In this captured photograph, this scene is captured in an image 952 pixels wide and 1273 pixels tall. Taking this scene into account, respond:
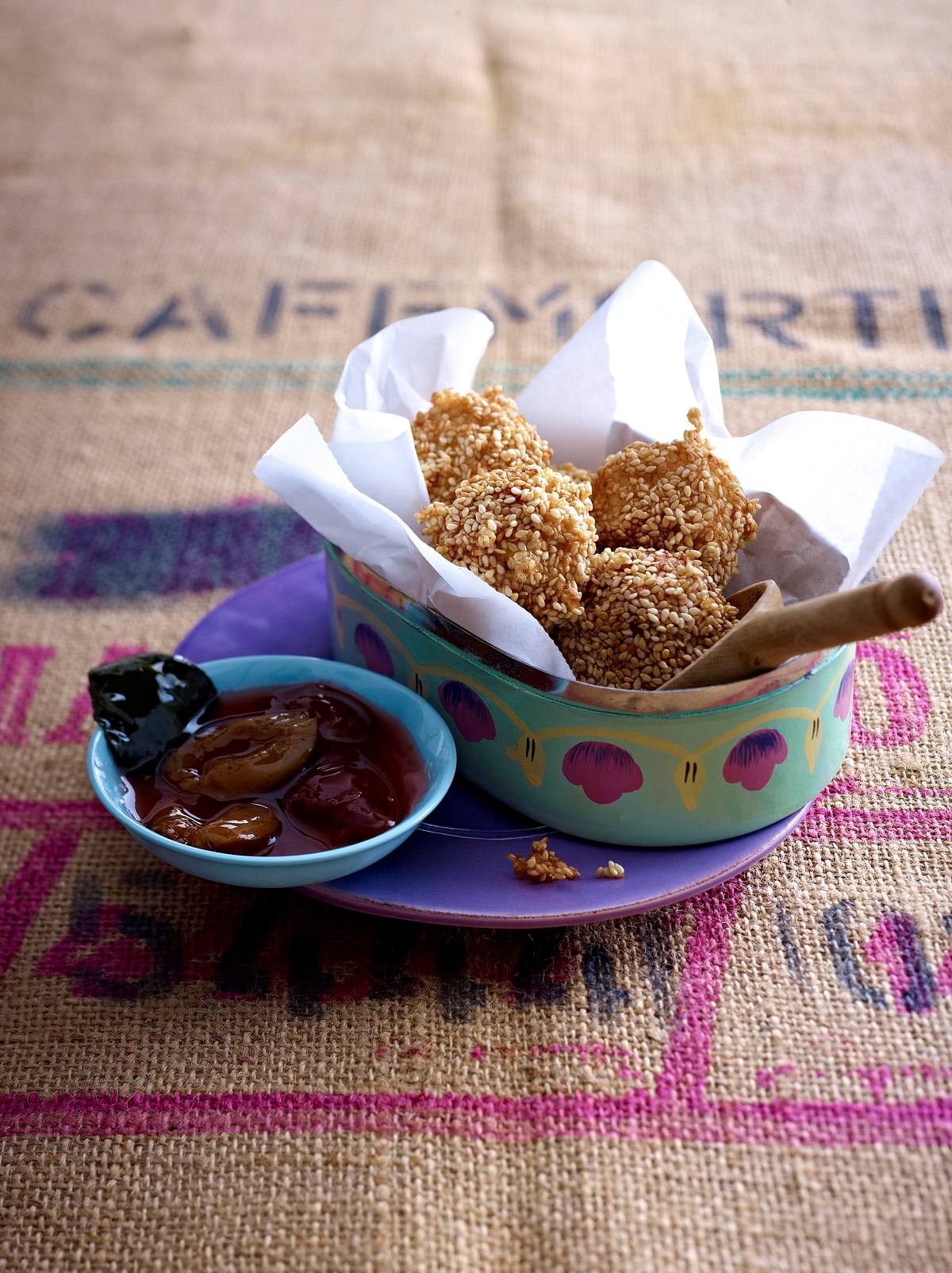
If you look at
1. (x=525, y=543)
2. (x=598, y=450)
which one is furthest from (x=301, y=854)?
(x=598, y=450)

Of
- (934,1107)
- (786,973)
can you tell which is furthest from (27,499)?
(934,1107)

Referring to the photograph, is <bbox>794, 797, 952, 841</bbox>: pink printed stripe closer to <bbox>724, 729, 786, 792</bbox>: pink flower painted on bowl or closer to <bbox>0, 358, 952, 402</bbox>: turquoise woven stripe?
<bbox>724, 729, 786, 792</bbox>: pink flower painted on bowl

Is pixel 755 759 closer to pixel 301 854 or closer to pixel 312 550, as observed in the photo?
pixel 301 854

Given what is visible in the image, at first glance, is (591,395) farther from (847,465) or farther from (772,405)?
(772,405)

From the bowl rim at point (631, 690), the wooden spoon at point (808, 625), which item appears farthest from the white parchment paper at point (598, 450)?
the wooden spoon at point (808, 625)

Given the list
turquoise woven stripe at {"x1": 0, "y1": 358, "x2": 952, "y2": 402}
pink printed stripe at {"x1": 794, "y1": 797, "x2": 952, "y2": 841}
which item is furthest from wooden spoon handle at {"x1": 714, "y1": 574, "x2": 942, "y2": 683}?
turquoise woven stripe at {"x1": 0, "y1": 358, "x2": 952, "y2": 402}

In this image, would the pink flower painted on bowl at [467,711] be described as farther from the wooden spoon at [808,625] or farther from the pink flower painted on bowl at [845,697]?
the pink flower painted on bowl at [845,697]
